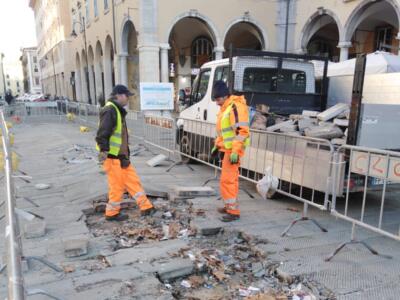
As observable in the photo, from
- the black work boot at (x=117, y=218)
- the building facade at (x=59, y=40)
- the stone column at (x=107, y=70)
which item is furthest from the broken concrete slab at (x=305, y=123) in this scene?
the building facade at (x=59, y=40)

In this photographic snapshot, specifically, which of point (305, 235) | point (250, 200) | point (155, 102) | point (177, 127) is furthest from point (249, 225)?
point (155, 102)

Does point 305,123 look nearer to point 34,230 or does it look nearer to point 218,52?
point 34,230

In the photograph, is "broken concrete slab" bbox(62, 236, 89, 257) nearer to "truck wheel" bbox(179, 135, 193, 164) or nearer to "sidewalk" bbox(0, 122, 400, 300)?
"sidewalk" bbox(0, 122, 400, 300)

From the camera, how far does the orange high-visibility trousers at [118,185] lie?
4750 millimetres

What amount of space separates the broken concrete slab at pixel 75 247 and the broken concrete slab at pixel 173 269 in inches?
35.8

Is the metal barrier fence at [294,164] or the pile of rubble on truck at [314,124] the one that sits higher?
the pile of rubble on truck at [314,124]

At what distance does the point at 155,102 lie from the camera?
12.1 m

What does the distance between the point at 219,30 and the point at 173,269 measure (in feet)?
64.9

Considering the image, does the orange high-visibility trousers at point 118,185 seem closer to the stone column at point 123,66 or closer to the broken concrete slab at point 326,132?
the broken concrete slab at point 326,132

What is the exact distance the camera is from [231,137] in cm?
460

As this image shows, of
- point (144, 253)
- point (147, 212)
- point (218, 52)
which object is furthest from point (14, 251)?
point (218, 52)

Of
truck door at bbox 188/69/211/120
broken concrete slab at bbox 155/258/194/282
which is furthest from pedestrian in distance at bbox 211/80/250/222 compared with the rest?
truck door at bbox 188/69/211/120

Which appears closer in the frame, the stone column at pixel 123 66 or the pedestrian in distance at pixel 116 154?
the pedestrian in distance at pixel 116 154

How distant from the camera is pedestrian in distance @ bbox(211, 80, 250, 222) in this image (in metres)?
4.45
